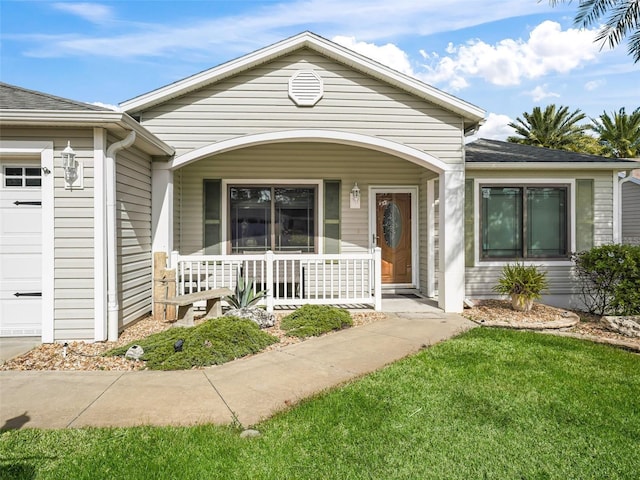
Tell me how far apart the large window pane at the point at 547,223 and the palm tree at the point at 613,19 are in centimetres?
260

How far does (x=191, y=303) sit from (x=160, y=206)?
6.13 feet

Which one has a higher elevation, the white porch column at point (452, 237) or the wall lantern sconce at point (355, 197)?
the wall lantern sconce at point (355, 197)

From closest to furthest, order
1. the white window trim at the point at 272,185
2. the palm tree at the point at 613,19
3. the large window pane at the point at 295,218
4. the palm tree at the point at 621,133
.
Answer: the palm tree at the point at 613,19 < the white window trim at the point at 272,185 < the large window pane at the point at 295,218 < the palm tree at the point at 621,133

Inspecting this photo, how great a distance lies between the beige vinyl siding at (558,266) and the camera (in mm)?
7723

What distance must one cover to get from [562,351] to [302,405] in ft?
10.7

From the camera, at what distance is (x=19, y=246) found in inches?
199

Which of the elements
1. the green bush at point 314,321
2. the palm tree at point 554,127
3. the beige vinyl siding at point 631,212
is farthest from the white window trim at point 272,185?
the palm tree at point 554,127

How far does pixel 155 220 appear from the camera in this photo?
6.43 m

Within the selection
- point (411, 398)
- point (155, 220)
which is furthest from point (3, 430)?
point (155, 220)

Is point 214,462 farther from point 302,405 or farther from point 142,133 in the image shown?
point 142,133

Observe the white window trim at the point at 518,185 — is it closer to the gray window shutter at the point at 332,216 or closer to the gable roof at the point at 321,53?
the gable roof at the point at 321,53

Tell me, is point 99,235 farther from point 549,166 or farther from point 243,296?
point 549,166

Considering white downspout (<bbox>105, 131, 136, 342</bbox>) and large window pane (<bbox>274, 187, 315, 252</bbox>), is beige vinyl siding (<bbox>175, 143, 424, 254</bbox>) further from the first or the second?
white downspout (<bbox>105, 131, 136, 342</bbox>)

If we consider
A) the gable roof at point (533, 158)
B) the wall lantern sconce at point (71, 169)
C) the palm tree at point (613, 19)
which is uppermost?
the palm tree at point (613, 19)
